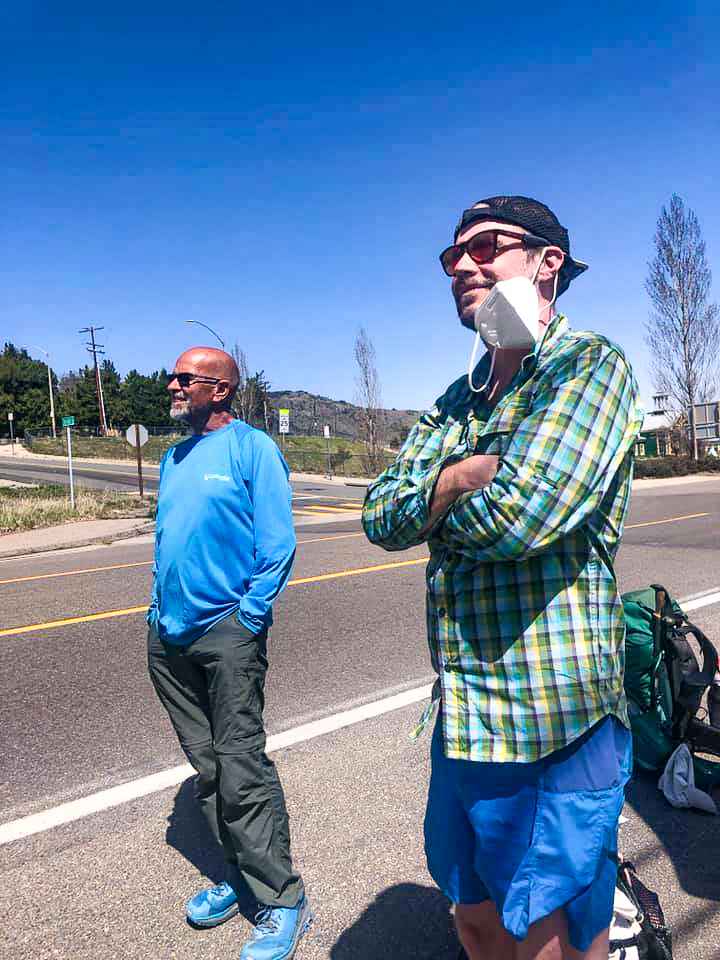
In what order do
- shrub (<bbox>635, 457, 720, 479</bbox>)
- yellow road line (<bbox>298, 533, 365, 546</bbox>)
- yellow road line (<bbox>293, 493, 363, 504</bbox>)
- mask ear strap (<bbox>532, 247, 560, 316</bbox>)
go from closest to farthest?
mask ear strap (<bbox>532, 247, 560, 316</bbox>) < yellow road line (<bbox>298, 533, 365, 546</bbox>) < yellow road line (<bbox>293, 493, 363, 504</bbox>) < shrub (<bbox>635, 457, 720, 479</bbox>)

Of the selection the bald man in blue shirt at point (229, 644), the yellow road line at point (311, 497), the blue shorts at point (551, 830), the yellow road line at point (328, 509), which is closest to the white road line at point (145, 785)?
the bald man in blue shirt at point (229, 644)

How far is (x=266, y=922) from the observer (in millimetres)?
2508

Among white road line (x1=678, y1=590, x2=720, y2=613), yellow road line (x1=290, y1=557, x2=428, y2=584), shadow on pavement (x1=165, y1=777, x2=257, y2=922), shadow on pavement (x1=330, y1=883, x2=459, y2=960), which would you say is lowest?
white road line (x1=678, y1=590, x2=720, y2=613)

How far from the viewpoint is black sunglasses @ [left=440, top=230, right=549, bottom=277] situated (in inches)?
67.8

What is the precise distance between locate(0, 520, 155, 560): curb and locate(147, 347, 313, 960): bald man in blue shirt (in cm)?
1157

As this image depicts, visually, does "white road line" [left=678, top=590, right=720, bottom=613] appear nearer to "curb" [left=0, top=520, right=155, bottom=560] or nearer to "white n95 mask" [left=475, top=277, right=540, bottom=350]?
"white n95 mask" [left=475, top=277, right=540, bottom=350]

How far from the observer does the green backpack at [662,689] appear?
11.6ft

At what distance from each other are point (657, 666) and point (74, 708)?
133 inches

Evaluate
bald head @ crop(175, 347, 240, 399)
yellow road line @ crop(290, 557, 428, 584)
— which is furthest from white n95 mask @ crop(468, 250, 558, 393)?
yellow road line @ crop(290, 557, 428, 584)

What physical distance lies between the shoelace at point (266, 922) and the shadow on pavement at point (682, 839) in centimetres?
135

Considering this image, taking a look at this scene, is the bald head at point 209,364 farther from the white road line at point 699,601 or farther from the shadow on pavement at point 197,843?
the white road line at point 699,601

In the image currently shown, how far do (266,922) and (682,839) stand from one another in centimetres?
171

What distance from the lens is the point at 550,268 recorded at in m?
1.76

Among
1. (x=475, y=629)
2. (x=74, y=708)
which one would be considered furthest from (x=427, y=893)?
(x=74, y=708)
